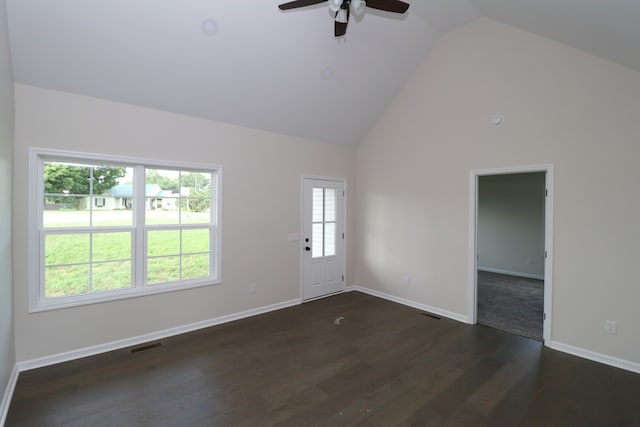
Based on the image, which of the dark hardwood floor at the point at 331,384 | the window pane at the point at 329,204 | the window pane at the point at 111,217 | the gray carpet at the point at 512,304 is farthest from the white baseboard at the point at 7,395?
the gray carpet at the point at 512,304

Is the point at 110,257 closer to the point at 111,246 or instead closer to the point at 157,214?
the point at 111,246

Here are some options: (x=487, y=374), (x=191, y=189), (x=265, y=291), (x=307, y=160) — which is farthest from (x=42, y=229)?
(x=487, y=374)

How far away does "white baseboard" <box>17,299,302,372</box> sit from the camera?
2.80 meters

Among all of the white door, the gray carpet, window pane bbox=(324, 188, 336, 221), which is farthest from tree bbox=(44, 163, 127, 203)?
the gray carpet

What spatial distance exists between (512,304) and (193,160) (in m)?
5.20

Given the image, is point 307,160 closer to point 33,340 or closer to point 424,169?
point 424,169

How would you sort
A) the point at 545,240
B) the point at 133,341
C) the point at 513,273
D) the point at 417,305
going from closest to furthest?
1. the point at 133,341
2. the point at 545,240
3. the point at 417,305
4. the point at 513,273

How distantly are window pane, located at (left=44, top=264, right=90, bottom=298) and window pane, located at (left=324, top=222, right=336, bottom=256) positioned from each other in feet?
10.8

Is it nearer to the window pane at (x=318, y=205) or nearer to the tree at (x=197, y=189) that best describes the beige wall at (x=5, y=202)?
the tree at (x=197, y=189)

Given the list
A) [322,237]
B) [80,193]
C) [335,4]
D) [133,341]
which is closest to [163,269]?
[133,341]

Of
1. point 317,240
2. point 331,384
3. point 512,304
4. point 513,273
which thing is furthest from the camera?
point 513,273

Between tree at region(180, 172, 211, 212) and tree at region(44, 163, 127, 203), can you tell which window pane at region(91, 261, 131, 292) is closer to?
tree at region(44, 163, 127, 203)

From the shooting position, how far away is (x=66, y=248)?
2994 mm

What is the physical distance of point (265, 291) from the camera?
14.4 ft
